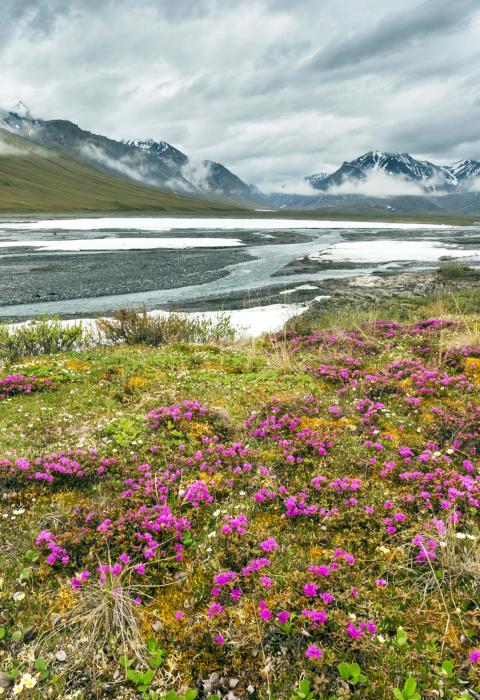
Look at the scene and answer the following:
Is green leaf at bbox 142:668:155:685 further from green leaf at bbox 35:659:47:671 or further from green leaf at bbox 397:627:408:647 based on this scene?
green leaf at bbox 397:627:408:647

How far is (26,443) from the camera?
28.5 ft

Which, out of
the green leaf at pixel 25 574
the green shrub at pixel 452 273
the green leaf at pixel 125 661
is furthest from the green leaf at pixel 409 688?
the green shrub at pixel 452 273

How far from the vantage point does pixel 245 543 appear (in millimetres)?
5875

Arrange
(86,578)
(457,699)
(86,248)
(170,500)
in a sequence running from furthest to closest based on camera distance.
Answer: (86,248), (170,500), (86,578), (457,699)

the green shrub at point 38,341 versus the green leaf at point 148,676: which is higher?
the green shrub at point 38,341

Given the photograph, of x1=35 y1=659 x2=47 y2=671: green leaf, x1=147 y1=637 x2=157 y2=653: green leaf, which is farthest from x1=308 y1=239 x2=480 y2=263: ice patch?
x1=35 y1=659 x2=47 y2=671: green leaf

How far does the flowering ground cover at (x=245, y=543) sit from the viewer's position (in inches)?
174

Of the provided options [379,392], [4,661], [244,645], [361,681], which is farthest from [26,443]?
[379,392]

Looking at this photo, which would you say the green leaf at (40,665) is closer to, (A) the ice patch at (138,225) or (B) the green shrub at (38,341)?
(B) the green shrub at (38,341)

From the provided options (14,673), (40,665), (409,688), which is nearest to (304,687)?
(409,688)

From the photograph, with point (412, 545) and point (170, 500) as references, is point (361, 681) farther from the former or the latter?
point (170, 500)

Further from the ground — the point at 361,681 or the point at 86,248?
the point at 86,248

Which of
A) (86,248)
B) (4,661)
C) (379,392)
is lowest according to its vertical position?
(4,661)

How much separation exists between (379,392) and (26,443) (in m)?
7.76
